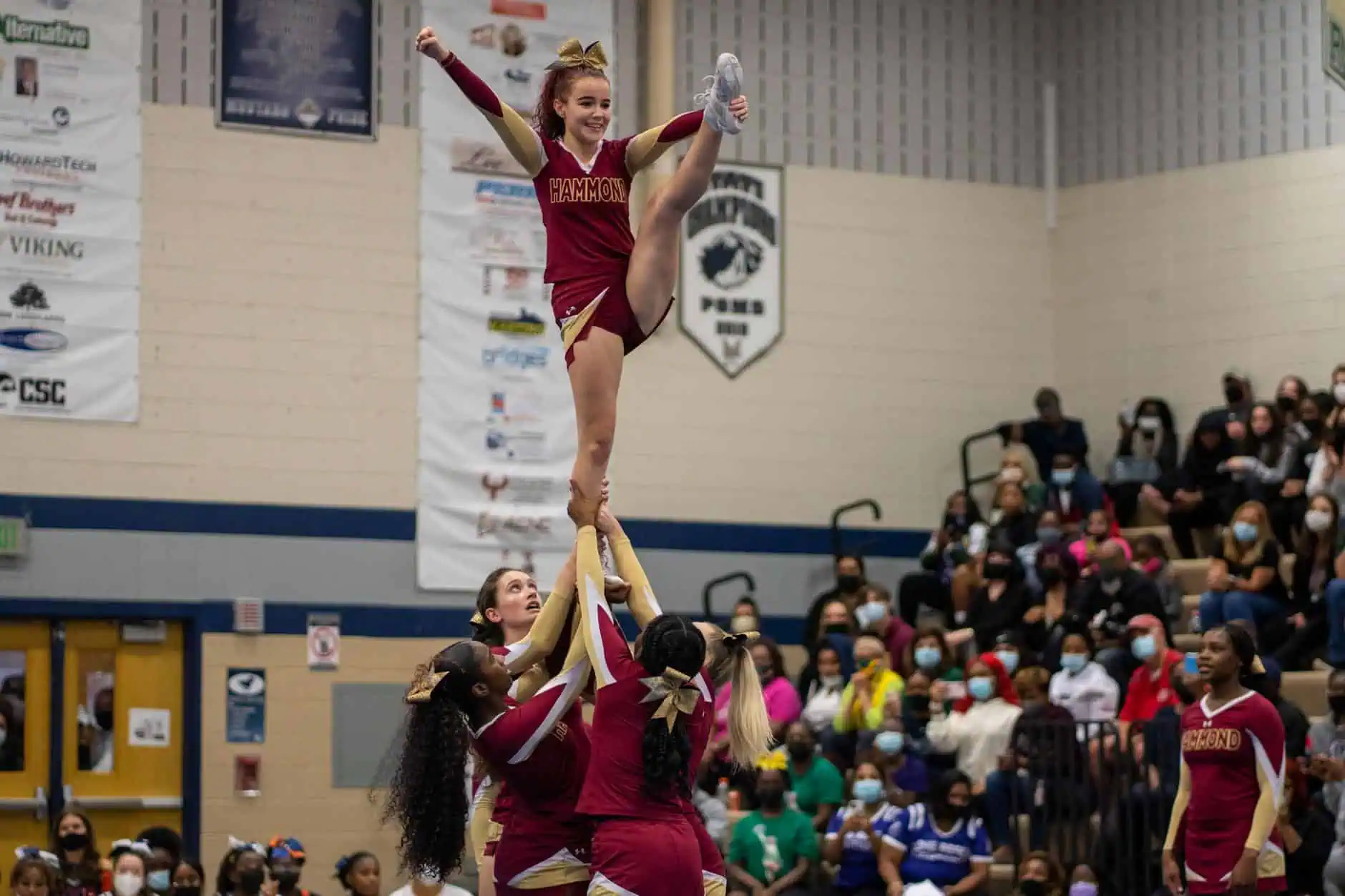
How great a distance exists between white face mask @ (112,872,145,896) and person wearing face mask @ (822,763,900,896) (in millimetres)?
3996

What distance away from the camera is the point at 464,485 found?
1659 centimetres

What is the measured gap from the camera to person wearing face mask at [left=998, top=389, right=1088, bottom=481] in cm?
1778

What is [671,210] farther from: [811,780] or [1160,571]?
[1160,571]

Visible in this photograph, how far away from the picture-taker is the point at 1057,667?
583 inches

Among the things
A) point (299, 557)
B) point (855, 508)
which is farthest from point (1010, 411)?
point (299, 557)

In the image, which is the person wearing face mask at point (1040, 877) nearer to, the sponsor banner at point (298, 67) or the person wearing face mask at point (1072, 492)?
the person wearing face mask at point (1072, 492)

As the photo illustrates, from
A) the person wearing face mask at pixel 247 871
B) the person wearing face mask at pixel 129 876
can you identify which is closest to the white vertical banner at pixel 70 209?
the person wearing face mask at pixel 129 876

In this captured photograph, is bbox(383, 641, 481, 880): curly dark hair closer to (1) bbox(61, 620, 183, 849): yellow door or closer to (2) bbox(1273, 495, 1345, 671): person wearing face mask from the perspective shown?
(2) bbox(1273, 495, 1345, 671): person wearing face mask

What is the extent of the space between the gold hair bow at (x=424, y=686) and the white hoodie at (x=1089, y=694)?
7.75 metres

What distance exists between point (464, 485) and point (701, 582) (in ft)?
6.65

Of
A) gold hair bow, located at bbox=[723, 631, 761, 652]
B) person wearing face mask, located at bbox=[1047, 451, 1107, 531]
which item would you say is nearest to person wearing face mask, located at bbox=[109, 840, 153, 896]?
gold hair bow, located at bbox=[723, 631, 761, 652]

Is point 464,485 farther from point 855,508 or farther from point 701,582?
point 855,508

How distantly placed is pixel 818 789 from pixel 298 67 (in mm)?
6392

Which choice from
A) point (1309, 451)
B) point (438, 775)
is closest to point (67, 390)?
point (1309, 451)
